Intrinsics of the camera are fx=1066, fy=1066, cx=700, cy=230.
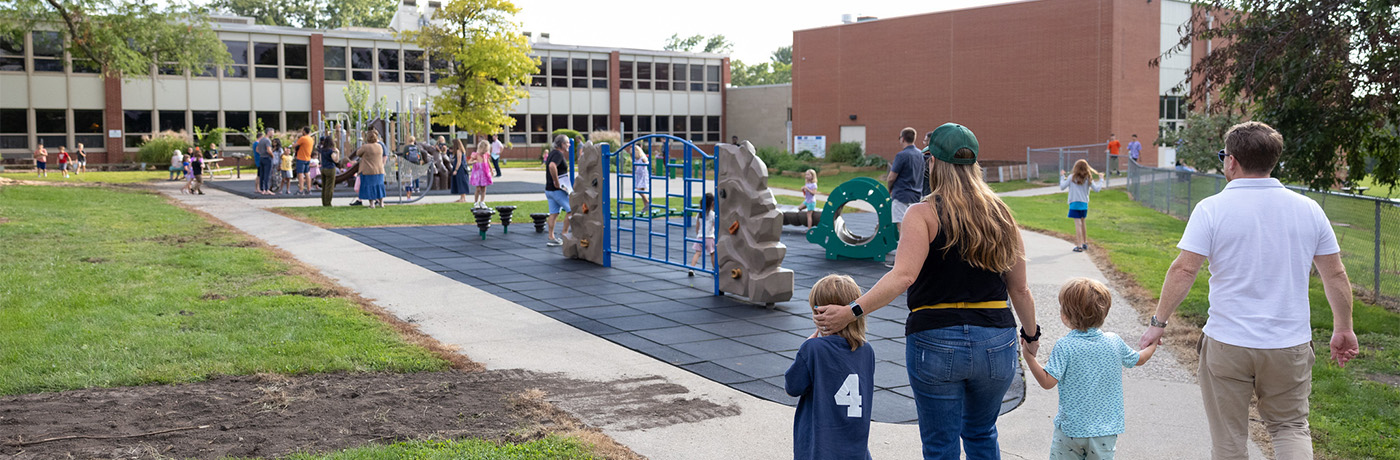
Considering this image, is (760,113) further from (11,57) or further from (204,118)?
(11,57)

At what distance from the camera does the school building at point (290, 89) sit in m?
42.8

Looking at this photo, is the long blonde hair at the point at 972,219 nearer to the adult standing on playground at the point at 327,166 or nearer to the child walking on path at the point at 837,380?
the child walking on path at the point at 837,380

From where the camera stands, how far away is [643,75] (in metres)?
58.3

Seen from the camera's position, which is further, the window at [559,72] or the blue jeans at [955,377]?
the window at [559,72]

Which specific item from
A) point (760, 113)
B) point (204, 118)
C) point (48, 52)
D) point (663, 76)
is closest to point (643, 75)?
point (663, 76)

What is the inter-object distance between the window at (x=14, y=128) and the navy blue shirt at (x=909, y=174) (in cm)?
4256

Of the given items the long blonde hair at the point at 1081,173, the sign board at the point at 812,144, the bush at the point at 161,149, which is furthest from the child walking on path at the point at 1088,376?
the sign board at the point at 812,144

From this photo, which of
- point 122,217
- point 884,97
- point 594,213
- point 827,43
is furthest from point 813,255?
point 827,43

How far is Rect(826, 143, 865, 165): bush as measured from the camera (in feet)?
136

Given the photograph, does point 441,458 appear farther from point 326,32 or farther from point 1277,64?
point 326,32

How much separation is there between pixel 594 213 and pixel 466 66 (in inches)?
1025

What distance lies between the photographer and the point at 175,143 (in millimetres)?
41938

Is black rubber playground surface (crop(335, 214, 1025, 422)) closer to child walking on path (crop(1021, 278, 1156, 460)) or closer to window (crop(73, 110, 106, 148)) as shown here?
child walking on path (crop(1021, 278, 1156, 460))

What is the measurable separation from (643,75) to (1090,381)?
55.3 meters
